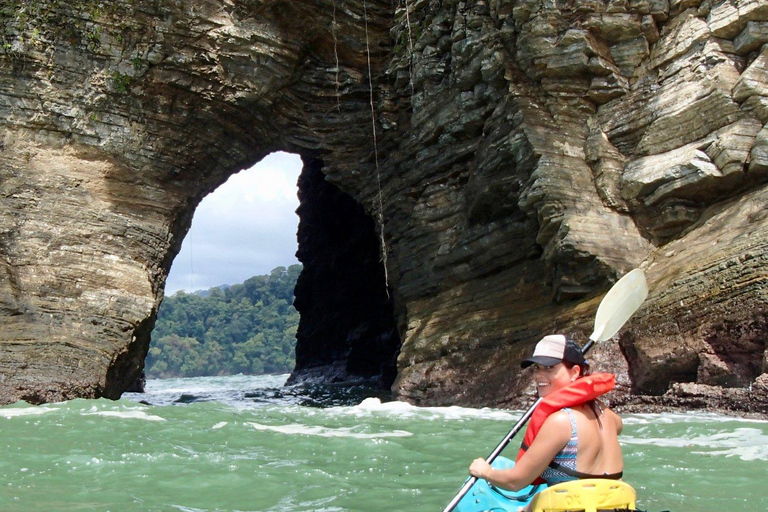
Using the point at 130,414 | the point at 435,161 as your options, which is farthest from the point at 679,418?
the point at 435,161

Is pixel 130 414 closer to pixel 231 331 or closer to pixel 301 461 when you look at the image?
pixel 301 461

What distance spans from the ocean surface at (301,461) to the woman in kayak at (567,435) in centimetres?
132

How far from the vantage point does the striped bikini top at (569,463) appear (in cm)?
297

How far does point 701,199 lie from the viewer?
32.4 feet

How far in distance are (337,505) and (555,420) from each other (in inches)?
76.1

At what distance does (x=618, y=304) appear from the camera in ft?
15.0

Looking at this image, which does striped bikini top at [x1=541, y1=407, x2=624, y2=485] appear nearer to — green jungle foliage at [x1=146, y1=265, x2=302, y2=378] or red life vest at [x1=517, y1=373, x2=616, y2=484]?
red life vest at [x1=517, y1=373, x2=616, y2=484]

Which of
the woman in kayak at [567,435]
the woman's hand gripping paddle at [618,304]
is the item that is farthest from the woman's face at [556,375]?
the woman's hand gripping paddle at [618,304]

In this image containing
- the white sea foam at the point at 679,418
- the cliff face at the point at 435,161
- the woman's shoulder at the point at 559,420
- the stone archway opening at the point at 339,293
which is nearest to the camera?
the woman's shoulder at the point at 559,420

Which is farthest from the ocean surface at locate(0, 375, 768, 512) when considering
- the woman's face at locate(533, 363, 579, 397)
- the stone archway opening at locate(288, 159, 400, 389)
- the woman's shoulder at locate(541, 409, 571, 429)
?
the stone archway opening at locate(288, 159, 400, 389)

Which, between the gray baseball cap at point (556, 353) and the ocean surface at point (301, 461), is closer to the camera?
the gray baseball cap at point (556, 353)

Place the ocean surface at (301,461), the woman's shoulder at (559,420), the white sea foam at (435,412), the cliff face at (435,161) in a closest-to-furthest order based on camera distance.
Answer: the woman's shoulder at (559,420)
the ocean surface at (301,461)
the white sea foam at (435,412)
the cliff face at (435,161)

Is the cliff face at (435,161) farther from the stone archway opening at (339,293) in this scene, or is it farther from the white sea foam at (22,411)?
the stone archway opening at (339,293)

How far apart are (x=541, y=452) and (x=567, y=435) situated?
12 cm
